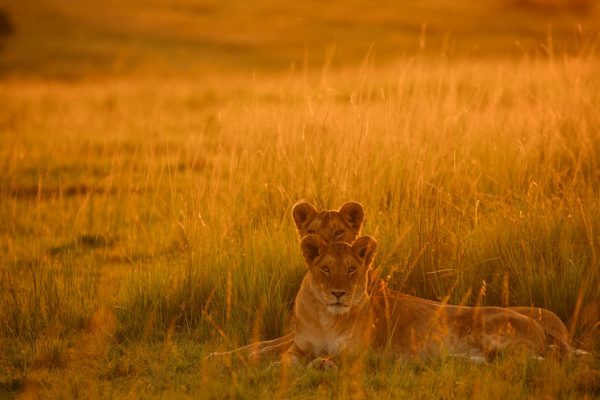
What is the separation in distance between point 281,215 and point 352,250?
212cm

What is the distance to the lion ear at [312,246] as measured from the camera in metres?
5.58

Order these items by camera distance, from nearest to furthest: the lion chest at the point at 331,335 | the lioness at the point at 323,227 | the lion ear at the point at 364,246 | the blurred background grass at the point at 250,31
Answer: the lion ear at the point at 364,246 → the lion chest at the point at 331,335 → the lioness at the point at 323,227 → the blurred background grass at the point at 250,31

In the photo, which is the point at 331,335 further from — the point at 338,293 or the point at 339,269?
the point at 339,269

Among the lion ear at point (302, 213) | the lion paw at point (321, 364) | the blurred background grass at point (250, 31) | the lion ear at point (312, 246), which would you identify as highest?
the blurred background grass at point (250, 31)

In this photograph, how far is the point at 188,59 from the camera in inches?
1478

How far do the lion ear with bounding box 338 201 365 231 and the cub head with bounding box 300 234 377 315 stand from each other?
481 millimetres

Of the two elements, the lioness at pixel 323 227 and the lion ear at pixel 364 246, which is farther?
the lioness at pixel 323 227

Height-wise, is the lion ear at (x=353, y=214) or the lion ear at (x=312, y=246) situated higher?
the lion ear at (x=353, y=214)

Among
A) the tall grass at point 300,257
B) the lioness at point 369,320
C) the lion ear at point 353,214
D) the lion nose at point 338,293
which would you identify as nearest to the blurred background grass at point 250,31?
the tall grass at point 300,257

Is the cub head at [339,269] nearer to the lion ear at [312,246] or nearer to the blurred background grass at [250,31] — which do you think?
the lion ear at [312,246]

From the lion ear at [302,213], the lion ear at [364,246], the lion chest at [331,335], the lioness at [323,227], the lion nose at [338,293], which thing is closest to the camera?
the lion nose at [338,293]

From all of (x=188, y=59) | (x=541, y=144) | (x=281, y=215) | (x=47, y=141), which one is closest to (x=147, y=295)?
(x=281, y=215)

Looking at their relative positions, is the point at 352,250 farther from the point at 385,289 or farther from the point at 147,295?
the point at 147,295

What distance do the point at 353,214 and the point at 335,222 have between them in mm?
159
